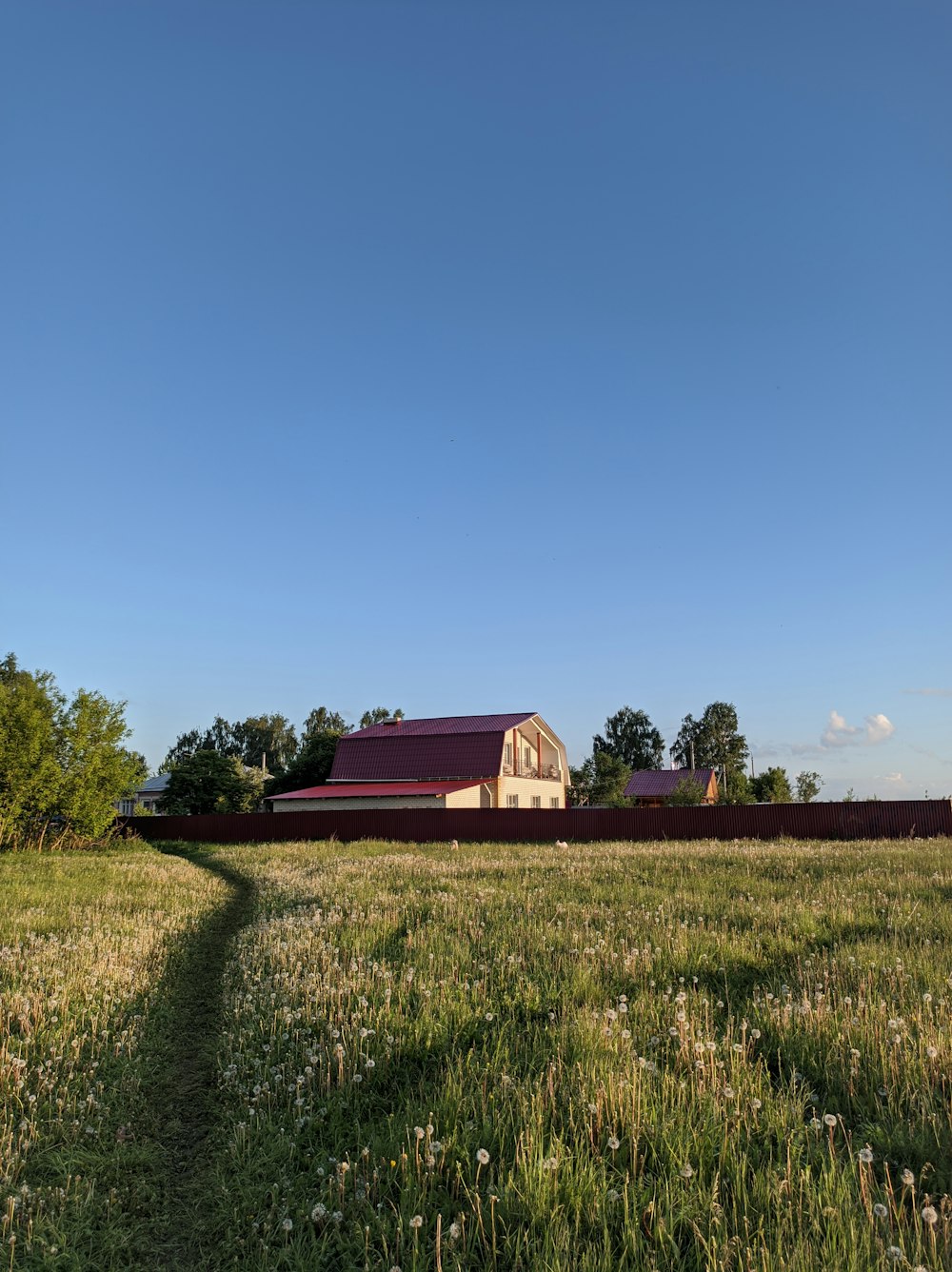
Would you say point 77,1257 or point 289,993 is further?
point 289,993

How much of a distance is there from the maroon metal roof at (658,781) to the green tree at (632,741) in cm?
976

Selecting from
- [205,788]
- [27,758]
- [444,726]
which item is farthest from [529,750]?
[27,758]

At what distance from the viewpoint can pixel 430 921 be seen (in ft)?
31.2

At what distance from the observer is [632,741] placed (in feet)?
302

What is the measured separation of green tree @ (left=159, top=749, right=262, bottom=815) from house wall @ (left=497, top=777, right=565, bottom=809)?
23.1 m

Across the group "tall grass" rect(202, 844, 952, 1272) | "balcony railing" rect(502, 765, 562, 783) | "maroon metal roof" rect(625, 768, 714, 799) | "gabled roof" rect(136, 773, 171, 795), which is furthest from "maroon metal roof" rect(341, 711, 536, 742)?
"gabled roof" rect(136, 773, 171, 795)

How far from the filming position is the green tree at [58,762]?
27.3 m

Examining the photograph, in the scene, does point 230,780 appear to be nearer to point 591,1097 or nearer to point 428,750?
point 428,750

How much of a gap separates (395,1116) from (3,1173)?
213cm

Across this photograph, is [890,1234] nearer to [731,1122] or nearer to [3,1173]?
[731,1122]

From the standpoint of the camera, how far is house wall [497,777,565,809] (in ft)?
153

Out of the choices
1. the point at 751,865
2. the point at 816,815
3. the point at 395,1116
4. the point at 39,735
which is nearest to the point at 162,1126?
the point at 395,1116

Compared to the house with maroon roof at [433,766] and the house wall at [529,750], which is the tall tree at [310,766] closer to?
the house with maroon roof at [433,766]

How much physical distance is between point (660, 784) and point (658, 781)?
0.71 meters
